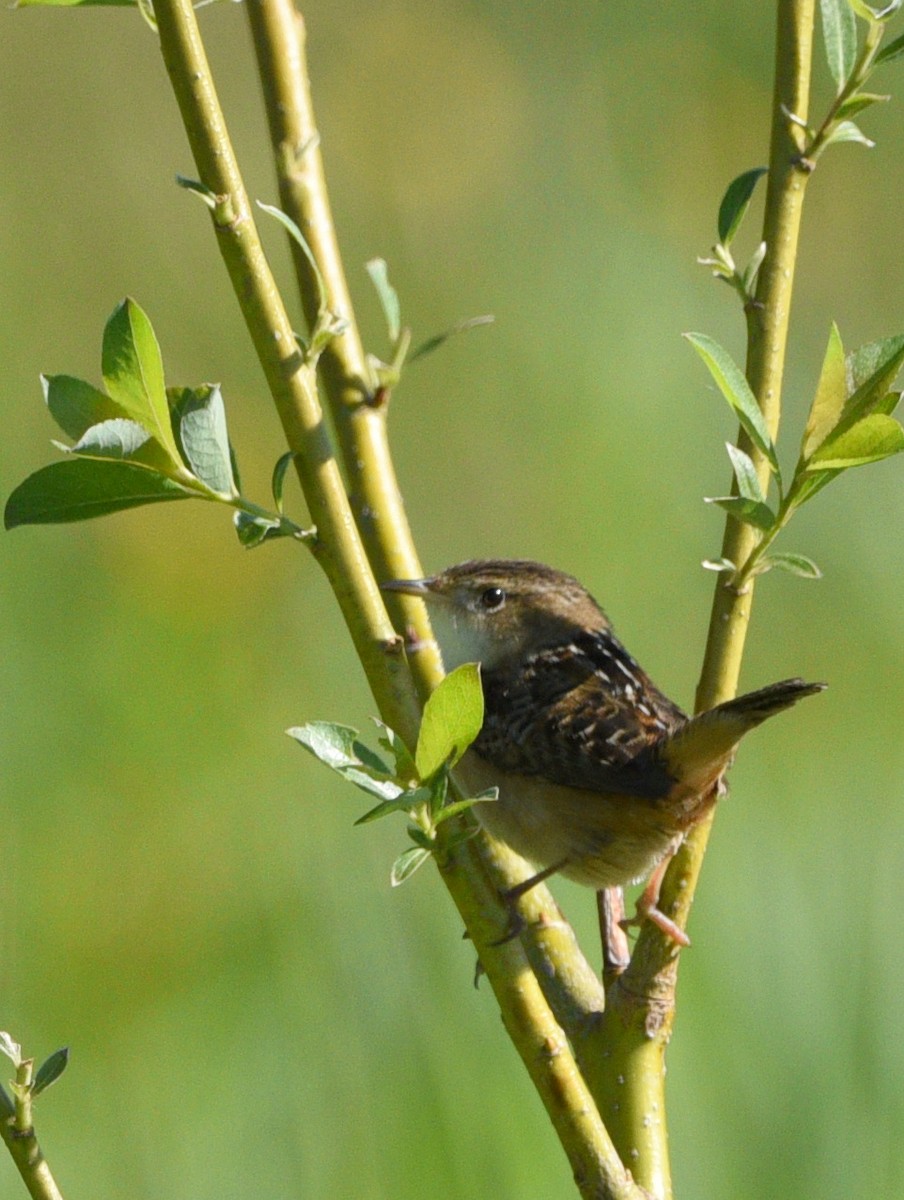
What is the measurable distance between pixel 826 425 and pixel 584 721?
1254 millimetres

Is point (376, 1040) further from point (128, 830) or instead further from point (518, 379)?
point (518, 379)

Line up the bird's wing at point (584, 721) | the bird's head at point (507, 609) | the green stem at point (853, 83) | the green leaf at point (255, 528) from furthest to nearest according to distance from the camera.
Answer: the bird's head at point (507, 609)
the bird's wing at point (584, 721)
the green stem at point (853, 83)
the green leaf at point (255, 528)

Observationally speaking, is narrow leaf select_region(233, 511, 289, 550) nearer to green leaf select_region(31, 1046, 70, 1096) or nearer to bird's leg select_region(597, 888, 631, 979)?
green leaf select_region(31, 1046, 70, 1096)

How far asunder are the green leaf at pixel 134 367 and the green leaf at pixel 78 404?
5 cm

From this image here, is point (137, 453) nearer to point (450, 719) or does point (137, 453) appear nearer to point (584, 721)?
point (450, 719)

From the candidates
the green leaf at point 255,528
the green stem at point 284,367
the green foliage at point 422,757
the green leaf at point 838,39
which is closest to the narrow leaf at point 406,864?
the green foliage at point 422,757

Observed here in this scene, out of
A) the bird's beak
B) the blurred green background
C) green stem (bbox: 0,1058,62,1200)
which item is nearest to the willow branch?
the bird's beak

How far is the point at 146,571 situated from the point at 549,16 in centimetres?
253

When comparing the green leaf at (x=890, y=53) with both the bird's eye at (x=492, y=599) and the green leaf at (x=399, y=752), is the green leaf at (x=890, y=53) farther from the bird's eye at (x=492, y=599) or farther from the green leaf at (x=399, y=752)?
the bird's eye at (x=492, y=599)

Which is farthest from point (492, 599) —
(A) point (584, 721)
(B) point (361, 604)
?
(B) point (361, 604)

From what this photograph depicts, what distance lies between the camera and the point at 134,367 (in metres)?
1.19

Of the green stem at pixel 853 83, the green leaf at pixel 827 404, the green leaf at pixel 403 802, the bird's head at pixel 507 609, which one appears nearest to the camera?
the green leaf at pixel 403 802

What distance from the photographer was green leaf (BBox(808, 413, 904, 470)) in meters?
1.23

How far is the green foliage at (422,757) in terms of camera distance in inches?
43.6
